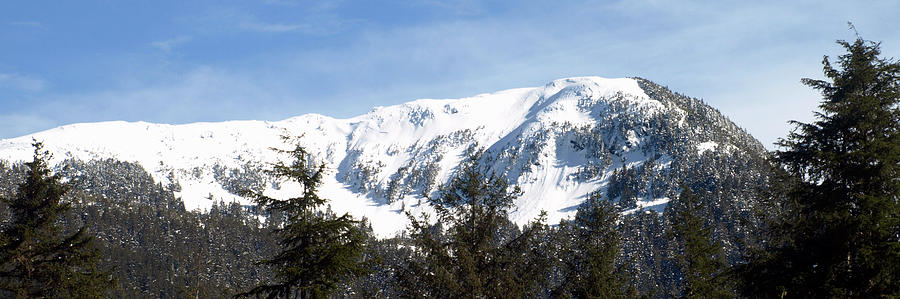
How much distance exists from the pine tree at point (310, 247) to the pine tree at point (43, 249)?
7.46m

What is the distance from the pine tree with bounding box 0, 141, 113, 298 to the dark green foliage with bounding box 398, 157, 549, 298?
40.9ft

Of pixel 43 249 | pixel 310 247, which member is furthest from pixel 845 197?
pixel 43 249

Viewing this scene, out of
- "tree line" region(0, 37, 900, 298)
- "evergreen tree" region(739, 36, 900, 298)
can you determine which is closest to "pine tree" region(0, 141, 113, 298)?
"tree line" region(0, 37, 900, 298)

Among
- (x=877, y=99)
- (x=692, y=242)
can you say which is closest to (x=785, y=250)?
(x=877, y=99)

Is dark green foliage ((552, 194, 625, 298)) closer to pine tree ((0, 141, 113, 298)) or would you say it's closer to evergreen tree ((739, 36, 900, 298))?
evergreen tree ((739, 36, 900, 298))

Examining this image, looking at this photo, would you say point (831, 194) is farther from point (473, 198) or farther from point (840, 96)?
point (473, 198)

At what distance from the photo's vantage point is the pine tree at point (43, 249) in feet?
63.5

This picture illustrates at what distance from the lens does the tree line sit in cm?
1378

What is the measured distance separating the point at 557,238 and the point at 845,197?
849 cm

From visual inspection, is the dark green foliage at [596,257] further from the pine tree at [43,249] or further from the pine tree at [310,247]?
the pine tree at [43,249]

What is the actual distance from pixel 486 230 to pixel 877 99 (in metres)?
11.6

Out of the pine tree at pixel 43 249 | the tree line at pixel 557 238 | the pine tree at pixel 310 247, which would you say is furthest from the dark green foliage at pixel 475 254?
the pine tree at pixel 43 249

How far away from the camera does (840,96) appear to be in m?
15.4

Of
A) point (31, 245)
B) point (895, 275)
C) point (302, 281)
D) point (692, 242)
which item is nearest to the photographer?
point (895, 275)
